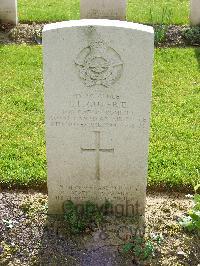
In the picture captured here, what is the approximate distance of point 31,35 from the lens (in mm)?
10227

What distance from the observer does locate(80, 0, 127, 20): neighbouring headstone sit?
10680mm

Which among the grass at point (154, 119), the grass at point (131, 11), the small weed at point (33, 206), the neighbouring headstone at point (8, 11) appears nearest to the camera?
the small weed at point (33, 206)

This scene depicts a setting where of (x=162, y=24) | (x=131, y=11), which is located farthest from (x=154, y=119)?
(x=131, y=11)

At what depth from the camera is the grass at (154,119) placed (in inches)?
223

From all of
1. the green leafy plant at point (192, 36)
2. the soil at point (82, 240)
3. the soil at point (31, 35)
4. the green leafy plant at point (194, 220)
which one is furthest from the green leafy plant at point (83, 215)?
the green leafy plant at point (192, 36)

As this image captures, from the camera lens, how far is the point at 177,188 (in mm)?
5496

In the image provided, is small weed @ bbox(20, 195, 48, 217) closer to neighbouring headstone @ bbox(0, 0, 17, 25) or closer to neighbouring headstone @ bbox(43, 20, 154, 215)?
neighbouring headstone @ bbox(43, 20, 154, 215)

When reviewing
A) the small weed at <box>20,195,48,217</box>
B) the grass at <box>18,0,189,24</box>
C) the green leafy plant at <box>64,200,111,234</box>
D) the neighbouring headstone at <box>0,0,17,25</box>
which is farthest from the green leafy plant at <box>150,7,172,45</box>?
the green leafy plant at <box>64,200,111,234</box>

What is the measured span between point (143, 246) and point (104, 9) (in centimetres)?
713

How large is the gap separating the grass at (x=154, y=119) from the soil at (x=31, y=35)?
0.52 meters

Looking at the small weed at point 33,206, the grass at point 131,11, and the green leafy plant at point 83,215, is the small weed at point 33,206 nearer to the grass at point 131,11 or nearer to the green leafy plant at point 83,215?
the green leafy plant at point 83,215

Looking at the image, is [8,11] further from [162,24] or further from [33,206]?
[33,206]

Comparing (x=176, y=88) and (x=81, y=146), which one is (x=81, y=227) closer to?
(x=81, y=146)

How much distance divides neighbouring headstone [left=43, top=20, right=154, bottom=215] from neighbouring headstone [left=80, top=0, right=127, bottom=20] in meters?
6.57
